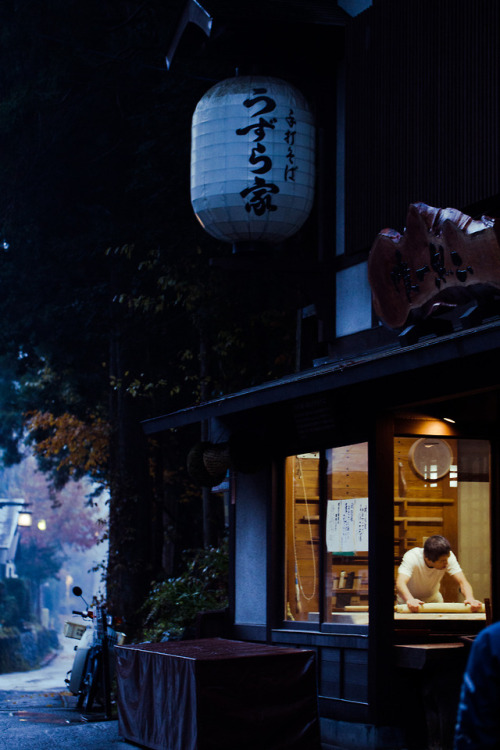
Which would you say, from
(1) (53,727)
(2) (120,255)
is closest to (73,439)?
(2) (120,255)

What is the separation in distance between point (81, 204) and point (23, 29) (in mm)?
3805

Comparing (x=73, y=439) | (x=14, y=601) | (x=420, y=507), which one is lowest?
(x=14, y=601)

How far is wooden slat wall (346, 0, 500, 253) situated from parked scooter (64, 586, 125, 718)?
278 inches

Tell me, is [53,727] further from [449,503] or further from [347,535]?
[449,503]

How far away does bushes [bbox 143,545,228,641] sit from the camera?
1933cm

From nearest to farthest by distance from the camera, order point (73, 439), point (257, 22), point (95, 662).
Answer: point (257, 22)
point (95, 662)
point (73, 439)

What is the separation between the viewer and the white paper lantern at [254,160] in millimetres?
12914

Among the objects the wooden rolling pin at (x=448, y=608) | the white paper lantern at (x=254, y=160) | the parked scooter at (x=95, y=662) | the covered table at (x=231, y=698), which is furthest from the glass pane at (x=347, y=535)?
the parked scooter at (x=95, y=662)

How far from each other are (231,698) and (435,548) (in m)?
2.77

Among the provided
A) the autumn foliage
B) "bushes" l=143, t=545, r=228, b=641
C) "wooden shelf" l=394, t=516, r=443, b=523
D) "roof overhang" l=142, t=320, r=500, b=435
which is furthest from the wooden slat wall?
the autumn foliage

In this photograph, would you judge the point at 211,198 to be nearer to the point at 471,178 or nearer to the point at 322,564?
the point at 471,178

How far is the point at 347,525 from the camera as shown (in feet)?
41.0

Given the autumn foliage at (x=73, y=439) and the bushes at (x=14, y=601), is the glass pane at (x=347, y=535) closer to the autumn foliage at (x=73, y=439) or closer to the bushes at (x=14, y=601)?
the autumn foliage at (x=73, y=439)

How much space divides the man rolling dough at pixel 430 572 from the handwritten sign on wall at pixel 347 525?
502 mm
